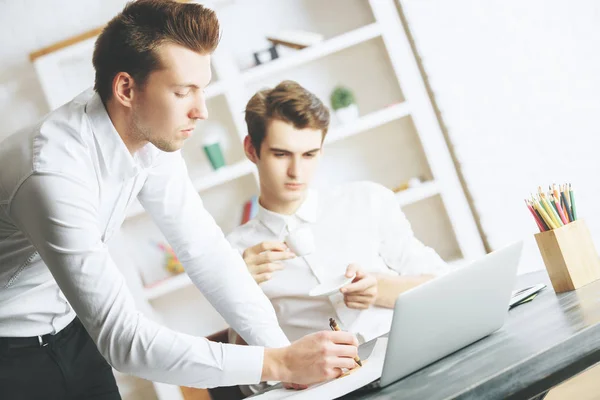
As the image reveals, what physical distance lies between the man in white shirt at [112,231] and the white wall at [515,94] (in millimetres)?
1955

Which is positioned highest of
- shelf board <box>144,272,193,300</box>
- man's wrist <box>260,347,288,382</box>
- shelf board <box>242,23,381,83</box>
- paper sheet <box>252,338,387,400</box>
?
shelf board <box>242,23,381,83</box>

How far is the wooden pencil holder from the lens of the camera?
1346 millimetres

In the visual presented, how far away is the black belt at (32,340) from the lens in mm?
1581

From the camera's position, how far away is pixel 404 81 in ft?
10.9

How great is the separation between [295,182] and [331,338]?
1.13m

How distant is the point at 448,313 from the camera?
3.41 feet

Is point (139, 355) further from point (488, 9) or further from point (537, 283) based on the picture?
point (488, 9)

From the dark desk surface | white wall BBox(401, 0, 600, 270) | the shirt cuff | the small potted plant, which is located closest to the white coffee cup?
the shirt cuff

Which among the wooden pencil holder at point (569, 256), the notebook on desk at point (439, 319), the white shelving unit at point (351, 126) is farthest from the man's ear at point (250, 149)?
the notebook on desk at point (439, 319)

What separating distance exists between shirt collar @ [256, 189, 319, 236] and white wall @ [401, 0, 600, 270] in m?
1.27

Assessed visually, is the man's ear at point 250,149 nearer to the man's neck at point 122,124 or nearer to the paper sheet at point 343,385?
the man's neck at point 122,124

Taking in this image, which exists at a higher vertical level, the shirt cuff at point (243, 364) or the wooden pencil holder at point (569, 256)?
the shirt cuff at point (243, 364)

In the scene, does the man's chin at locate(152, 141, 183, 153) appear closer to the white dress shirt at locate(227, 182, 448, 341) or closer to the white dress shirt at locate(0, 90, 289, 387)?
the white dress shirt at locate(0, 90, 289, 387)

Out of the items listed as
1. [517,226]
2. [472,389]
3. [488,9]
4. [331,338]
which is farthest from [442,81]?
[472,389]
